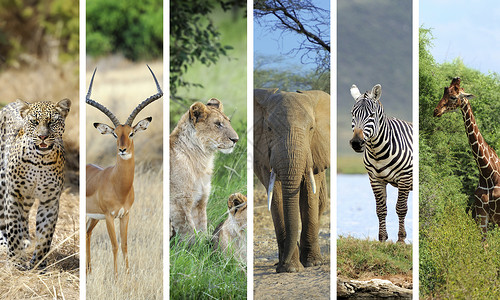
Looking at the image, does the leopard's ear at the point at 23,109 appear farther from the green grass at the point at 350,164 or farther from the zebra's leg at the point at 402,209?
the zebra's leg at the point at 402,209

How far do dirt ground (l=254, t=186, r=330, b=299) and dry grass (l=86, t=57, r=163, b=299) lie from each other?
3.03 ft

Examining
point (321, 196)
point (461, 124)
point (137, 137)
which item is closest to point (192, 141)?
point (137, 137)

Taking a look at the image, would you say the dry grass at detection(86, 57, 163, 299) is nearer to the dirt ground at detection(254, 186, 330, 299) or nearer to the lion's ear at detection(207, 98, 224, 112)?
the lion's ear at detection(207, 98, 224, 112)

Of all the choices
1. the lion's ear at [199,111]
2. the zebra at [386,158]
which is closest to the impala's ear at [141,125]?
the lion's ear at [199,111]

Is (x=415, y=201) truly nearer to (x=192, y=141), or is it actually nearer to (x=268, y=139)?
(x=268, y=139)

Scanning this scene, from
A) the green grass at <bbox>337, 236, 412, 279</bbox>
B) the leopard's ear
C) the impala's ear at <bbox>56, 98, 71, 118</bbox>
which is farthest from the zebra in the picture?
the leopard's ear

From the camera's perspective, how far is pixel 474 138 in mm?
6141

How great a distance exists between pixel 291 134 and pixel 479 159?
1.94 meters

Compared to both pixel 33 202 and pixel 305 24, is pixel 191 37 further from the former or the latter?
pixel 33 202

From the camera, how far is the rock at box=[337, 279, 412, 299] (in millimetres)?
5938

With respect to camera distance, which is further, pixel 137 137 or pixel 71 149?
pixel 71 149

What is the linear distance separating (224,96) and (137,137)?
3.28 feet

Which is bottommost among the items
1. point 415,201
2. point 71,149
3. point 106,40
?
point 415,201

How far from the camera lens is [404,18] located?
19.6 ft
